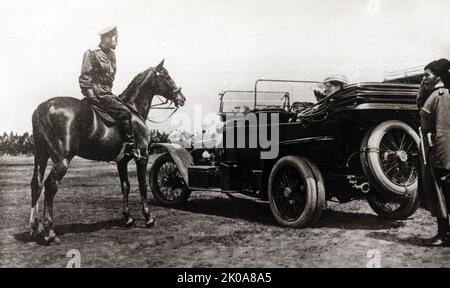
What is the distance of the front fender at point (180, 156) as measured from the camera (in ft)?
26.9

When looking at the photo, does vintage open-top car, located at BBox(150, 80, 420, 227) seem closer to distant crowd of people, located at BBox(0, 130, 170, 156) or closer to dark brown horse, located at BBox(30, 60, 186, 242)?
dark brown horse, located at BBox(30, 60, 186, 242)

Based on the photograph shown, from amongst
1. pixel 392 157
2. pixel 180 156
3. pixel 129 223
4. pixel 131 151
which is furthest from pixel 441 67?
pixel 180 156

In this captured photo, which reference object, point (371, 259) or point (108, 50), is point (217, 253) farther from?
point (108, 50)

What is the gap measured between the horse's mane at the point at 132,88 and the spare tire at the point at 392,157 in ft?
11.1

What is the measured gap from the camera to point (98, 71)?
21.0ft

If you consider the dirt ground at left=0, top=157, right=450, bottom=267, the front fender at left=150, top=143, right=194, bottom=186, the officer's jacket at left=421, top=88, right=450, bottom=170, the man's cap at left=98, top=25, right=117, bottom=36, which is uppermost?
the man's cap at left=98, top=25, right=117, bottom=36

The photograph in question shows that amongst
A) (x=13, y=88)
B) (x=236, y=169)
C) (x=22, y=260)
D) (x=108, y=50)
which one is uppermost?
(x=108, y=50)

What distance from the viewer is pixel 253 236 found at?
603 centimetres

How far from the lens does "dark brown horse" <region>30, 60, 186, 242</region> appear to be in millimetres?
5730

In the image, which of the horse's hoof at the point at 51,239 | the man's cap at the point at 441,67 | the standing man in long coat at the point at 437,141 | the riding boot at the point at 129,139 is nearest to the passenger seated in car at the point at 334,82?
the standing man in long coat at the point at 437,141

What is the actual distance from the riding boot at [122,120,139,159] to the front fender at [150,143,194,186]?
5.39 feet

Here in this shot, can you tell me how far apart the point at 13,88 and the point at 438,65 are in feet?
17.1

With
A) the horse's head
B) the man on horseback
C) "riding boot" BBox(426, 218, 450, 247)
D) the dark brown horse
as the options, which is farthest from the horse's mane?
"riding boot" BBox(426, 218, 450, 247)

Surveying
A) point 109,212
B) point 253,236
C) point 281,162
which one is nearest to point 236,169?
point 281,162
